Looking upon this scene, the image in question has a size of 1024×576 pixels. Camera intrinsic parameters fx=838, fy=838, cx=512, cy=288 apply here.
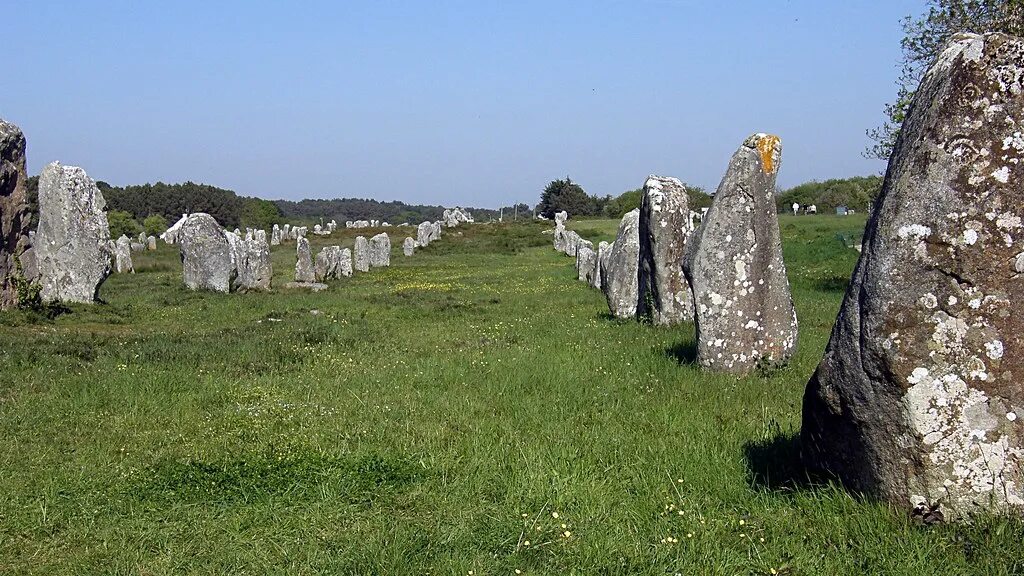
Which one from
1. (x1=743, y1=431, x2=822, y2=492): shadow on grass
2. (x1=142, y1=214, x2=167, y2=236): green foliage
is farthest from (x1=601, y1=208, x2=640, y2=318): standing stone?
(x1=142, y1=214, x2=167, y2=236): green foliage

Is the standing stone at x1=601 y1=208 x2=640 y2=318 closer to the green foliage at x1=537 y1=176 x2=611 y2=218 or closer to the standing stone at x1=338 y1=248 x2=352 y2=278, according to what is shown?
the standing stone at x1=338 y1=248 x2=352 y2=278

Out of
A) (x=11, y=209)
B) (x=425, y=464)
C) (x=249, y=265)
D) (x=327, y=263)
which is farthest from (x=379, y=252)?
(x=425, y=464)

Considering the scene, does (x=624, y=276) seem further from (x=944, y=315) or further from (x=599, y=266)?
(x=944, y=315)

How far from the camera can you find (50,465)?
6613mm

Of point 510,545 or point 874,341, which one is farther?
point 510,545

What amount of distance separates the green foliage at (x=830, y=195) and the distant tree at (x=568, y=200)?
25108 mm

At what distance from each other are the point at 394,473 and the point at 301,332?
26.5ft

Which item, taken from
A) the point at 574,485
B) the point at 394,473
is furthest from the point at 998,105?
the point at 394,473

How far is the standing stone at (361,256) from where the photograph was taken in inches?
1393

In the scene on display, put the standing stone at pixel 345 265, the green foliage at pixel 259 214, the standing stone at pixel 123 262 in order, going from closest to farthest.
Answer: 1. the standing stone at pixel 345 265
2. the standing stone at pixel 123 262
3. the green foliage at pixel 259 214

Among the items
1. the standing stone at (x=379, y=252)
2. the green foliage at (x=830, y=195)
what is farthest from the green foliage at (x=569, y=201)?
the standing stone at (x=379, y=252)

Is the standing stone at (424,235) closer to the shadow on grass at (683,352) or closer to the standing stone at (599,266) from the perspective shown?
the standing stone at (599,266)

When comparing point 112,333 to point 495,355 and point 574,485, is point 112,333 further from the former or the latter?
point 574,485

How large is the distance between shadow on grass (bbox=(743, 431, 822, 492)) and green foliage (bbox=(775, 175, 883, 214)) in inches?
2281
